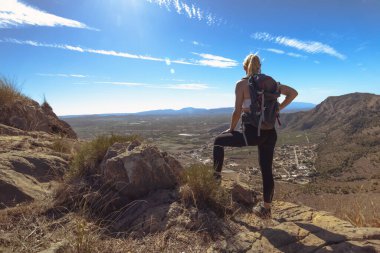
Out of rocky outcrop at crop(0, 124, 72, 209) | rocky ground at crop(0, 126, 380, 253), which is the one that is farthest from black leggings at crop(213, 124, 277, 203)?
rocky outcrop at crop(0, 124, 72, 209)

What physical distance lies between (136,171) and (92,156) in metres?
0.85

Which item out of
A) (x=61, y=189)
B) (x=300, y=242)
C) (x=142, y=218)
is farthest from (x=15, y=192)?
(x=300, y=242)

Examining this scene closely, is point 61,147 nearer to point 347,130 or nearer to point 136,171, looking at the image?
point 136,171

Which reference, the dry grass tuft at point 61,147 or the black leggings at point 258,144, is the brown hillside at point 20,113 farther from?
the black leggings at point 258,144

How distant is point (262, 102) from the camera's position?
13.5ft

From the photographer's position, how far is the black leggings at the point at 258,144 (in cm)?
421

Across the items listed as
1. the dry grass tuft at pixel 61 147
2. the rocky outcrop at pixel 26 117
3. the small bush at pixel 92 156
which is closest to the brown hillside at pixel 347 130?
the rocky outcrop at pixel 26 117

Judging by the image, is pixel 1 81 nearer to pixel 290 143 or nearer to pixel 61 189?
pixel 61 189

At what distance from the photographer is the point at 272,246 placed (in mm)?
3510

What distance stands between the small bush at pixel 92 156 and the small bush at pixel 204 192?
53.3 inches

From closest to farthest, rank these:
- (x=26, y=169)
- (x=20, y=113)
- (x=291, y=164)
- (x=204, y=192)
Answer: (x=204, y=192), (x=26, y=169), (x=20, y=113), (x=291, y=164)

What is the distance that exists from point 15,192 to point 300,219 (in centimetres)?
386

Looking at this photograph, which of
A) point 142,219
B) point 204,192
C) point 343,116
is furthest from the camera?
point 343,116

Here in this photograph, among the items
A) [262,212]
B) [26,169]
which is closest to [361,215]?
[262,212]
